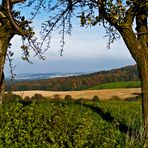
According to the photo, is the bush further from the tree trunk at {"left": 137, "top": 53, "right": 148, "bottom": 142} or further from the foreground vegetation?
the tree trunk at {"left": 137, "top": 53, "right": 148, "bottom": 142}

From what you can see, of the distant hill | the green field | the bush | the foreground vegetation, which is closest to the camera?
the foreground vegetation

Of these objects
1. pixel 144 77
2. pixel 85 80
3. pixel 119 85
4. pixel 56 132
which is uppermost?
pixel 144 77

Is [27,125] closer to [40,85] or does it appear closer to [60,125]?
[60,125]

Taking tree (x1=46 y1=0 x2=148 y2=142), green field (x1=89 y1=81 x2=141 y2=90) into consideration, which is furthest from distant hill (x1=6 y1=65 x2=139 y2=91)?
tree (x1=46 y1=0 x2=148 y2=142)

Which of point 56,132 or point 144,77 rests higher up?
point 144,77

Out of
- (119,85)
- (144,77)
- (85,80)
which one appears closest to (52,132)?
(144,77)

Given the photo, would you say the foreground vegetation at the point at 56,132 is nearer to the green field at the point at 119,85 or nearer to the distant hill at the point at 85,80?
the green field at the point at 119,85

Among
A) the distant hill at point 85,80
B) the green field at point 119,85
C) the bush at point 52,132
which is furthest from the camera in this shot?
the distant hill at point 85,80

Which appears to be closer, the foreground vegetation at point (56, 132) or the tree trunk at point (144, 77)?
the foreground vegetation at point (56, 132)

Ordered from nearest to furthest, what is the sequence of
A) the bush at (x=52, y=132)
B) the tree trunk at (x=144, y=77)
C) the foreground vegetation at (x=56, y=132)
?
the foreground vegetation at (x=56, y=132)
the bush at (x=52, y=132)
the tree trunk at (x=144, y=77)

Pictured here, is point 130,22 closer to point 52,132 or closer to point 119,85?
point 52,132

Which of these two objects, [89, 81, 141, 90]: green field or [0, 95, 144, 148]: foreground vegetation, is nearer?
[0, 95, 144, 148]: foreground vegetation

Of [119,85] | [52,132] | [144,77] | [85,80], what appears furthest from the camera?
[85,80]

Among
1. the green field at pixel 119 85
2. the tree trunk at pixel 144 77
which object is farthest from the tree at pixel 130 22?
the green field at pixel 119 85
